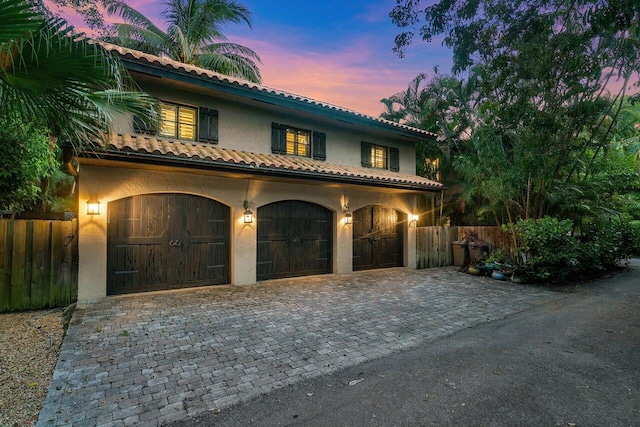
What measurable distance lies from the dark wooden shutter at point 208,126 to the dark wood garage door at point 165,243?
163 centimetres

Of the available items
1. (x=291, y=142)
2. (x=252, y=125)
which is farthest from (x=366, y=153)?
(x=252, y=125)

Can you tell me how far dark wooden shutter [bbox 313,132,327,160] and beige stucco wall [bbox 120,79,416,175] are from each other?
15 cm

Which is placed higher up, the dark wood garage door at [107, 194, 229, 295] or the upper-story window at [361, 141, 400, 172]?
the upper-story window at [361, 141, 400, 172]

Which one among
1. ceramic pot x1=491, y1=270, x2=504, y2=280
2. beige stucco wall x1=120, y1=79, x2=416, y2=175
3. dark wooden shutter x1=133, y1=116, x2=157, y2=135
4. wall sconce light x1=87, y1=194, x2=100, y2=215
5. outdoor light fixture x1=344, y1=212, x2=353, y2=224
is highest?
beige stucco wall x1=120, y1=79, x2=416, y2=175

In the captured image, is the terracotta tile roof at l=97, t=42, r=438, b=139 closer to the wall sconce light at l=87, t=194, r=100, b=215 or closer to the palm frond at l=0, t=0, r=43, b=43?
the wall sconce light at l=87, t=194, r=100, b=215

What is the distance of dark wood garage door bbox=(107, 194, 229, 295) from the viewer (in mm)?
6551

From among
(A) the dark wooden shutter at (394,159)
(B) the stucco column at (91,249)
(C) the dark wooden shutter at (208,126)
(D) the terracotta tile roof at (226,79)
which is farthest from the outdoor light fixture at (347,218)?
→ (B) the stucco column at (91,249)

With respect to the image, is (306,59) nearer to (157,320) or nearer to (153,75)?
(153,75)

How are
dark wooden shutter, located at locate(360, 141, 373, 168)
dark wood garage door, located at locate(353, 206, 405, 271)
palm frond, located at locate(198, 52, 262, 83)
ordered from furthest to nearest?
palm frond, located at locate(198, 52, 262, 83) < dark wooden shutter, located at locate(360, 141, 373, 168) < dark wood garage door, located at locate(353, 206, 405, 271)

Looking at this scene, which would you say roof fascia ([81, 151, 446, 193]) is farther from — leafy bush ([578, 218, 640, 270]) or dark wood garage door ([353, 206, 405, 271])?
leafy bush ([578, 218, 640, 270])

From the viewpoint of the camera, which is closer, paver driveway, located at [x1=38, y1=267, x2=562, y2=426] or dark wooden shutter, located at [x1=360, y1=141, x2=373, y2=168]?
paver driveway, located at [x1=38, y1=267, x2=562, y2=426]

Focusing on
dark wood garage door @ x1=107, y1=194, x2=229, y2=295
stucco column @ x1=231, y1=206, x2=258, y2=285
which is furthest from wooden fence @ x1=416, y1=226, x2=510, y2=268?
dark wood garage door @ x1=107, y1=194, x2=229, y2=295

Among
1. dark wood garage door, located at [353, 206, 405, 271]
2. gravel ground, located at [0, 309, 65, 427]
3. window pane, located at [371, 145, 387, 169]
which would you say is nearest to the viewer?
gravel ground, located at [0, 309, 65, 427]

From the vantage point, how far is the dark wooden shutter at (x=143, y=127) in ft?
23.3
